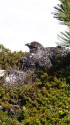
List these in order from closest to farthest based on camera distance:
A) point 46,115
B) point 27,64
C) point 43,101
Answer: point 46,115, point 43,101, point 27,64

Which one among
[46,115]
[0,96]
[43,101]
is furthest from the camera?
[0,96]

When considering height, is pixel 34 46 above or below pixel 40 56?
above

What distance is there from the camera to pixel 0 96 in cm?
859

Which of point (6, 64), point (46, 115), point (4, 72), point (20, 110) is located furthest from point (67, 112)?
point (6, 64)

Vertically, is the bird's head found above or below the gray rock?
above

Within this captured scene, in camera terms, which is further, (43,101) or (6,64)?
(6,64)

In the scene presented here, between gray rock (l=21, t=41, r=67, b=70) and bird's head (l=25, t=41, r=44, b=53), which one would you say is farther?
bird's head (l=25, t=41, r=44, b=53)

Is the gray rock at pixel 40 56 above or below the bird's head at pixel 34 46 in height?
below

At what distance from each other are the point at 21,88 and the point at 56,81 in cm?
111

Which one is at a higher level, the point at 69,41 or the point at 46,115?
the point at 69,41

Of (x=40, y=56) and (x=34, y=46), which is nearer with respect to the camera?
(x=40, y=56)

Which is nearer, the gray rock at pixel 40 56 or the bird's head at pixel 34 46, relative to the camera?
the gray rock at pixel 40 56

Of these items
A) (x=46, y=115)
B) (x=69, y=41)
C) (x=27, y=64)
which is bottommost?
(x=46, y=115)

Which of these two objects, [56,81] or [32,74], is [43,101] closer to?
[56,81]
